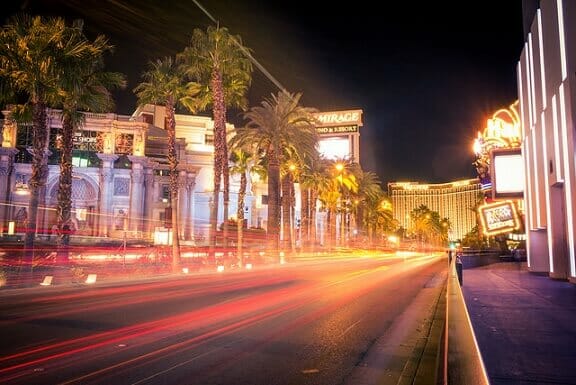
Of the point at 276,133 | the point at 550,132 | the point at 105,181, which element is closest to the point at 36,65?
the point at 276,133

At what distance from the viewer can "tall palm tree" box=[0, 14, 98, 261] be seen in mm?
20406

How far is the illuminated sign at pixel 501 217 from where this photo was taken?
4662cm

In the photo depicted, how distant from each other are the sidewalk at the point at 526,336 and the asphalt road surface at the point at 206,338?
1242mm

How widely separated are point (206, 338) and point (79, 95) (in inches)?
678

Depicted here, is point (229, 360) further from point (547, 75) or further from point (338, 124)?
point (338, 124)

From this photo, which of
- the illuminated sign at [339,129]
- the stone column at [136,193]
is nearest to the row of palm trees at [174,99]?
the stone column at [136,193]

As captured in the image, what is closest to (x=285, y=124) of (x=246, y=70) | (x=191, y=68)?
(x=246, y=70)

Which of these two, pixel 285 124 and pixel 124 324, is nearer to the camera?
pixel 124 324

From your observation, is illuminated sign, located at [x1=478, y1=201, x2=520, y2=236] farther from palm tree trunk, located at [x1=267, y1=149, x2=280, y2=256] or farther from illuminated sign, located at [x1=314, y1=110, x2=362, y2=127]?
illuminated sign, located at [x1=314, y1=110, x2=362, y2=127]

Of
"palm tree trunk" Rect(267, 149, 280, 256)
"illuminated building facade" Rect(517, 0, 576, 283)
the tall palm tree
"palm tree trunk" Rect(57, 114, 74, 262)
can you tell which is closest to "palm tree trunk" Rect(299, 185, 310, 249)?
"palm tree trunk" Rect(267, 149, 280, 256)

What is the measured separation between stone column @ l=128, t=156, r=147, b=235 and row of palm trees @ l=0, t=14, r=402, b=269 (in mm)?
15146

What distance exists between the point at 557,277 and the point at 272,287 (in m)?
13.6

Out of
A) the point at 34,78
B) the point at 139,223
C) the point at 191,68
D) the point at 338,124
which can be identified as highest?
the point at 338,124

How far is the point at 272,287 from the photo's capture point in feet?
64.1
